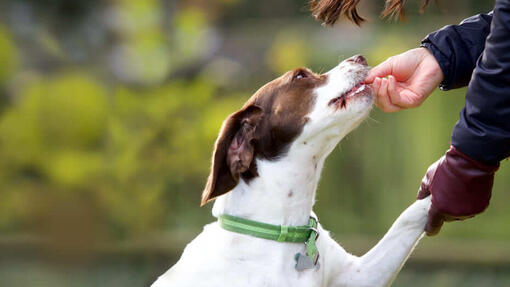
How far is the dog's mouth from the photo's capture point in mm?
3494

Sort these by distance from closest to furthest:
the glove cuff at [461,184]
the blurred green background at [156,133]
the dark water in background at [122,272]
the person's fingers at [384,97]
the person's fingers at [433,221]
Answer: the glove cuff at [461,184], the person's fingers at [433,221], the person's fingers at [384,97], the dark water in background at [122,272], the blurred green background at [156,133]

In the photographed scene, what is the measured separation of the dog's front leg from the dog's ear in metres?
0.66

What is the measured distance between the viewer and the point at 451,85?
337cm

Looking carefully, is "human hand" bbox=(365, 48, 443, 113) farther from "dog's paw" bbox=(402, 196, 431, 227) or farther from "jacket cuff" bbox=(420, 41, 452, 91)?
"dog's paw" bbox=(402, 196, 431, 227)

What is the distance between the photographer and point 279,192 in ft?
11.6

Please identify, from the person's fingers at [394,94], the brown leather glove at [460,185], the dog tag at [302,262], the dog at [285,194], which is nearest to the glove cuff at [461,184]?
the brown leather glove at [460,185]

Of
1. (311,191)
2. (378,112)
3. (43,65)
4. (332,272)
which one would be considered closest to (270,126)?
(311,191)

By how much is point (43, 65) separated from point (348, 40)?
2745mm

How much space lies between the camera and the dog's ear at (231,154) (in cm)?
343

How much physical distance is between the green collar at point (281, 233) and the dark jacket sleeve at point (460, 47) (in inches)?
32.8

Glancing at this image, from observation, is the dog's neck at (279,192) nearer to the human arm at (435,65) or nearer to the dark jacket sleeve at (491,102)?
the human arm at (435,65)

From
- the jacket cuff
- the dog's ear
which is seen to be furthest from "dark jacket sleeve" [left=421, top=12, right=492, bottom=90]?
the dog's ear

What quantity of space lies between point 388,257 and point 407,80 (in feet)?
2.51

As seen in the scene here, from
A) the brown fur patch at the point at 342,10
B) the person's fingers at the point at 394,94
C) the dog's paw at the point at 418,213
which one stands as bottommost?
the dog's paw at the point at 418,213
